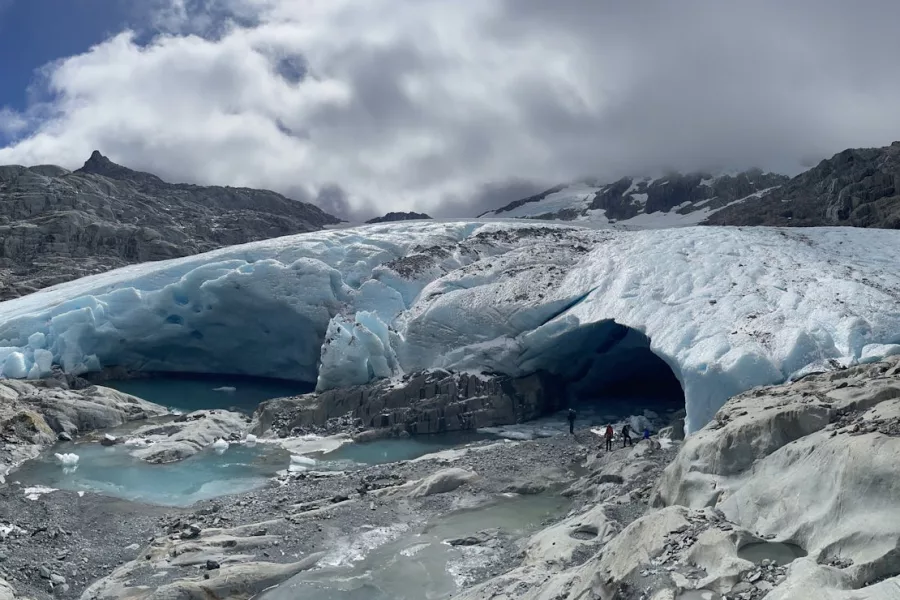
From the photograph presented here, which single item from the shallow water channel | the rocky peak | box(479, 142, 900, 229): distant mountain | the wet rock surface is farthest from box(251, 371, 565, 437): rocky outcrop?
the rocky peak

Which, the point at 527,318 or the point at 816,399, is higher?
the point at 527,318

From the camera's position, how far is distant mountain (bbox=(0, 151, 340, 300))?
64.4m

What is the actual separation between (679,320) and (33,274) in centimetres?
5966

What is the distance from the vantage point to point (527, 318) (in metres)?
25.6

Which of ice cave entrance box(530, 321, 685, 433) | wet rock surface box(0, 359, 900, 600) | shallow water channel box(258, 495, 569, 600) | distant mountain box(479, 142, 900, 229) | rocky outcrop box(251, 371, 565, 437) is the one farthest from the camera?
distant mountain box(479, 142, 900, 229)

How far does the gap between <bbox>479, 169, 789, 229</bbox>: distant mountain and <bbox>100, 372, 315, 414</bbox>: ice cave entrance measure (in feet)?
233

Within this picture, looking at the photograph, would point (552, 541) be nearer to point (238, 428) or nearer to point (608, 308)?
point (608, 308)

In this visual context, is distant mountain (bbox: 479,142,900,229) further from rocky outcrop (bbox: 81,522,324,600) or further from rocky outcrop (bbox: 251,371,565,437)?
rocky outcrop (bbox: 81,522,324,600)

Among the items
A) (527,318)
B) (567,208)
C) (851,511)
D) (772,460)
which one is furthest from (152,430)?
(567,208)

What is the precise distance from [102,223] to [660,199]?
83708mm

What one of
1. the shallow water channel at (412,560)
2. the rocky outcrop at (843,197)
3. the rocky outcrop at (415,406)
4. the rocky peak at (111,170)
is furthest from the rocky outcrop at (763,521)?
the rocky peak at (111,170)

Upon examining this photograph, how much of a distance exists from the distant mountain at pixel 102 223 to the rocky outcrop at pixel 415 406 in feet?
125

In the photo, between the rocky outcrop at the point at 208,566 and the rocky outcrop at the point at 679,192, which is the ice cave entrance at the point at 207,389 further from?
the rocky outcrop at the point at 679,192

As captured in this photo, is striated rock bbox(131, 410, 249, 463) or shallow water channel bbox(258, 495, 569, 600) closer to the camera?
shallow water channel bbox(258, 495, 569, 600)
